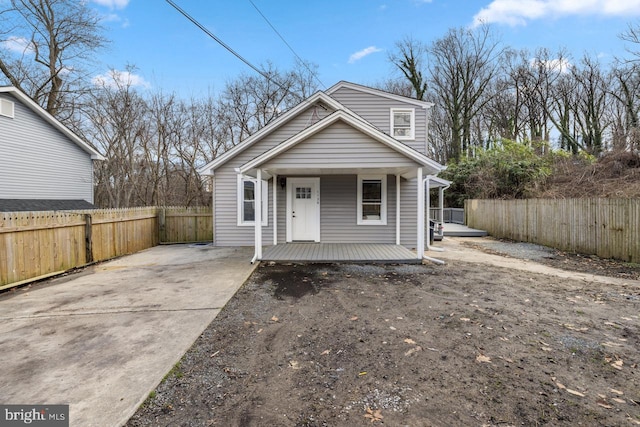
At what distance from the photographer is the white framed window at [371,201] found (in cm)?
1020

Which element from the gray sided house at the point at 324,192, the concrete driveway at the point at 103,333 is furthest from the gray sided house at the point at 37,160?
the gray sided house at the point at 324,192

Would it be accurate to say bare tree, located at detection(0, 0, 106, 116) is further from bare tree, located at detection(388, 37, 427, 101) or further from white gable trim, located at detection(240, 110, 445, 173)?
bare tree, located at detection(388, 37, 427, 101)

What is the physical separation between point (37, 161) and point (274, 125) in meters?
9.40

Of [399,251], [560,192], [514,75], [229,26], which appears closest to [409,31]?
[514,75]

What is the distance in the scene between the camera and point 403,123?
1089 cm

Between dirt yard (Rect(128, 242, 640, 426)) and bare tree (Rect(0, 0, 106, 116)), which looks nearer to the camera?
dirt yard (Rect(128, 242, 640, 426))

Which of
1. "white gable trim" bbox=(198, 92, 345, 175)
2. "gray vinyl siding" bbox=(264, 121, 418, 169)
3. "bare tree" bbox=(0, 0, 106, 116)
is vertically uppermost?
"bare tree" bbox=(0, 0, 106, 116)

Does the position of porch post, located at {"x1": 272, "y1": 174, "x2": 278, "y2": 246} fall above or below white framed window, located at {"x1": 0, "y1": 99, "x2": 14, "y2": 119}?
below

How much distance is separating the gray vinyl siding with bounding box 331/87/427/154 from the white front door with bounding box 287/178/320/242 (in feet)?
9.84

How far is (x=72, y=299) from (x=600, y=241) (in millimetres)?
12453

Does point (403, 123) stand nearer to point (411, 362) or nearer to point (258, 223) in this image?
point (258, 223)

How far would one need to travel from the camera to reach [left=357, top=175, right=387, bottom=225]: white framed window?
1020 cm

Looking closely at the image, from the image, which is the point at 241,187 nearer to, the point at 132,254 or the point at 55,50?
the point at 132,254

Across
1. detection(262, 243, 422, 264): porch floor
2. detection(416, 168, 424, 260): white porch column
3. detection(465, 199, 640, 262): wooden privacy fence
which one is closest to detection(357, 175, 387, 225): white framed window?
detection(262, 243, 422, 264): porch floor
